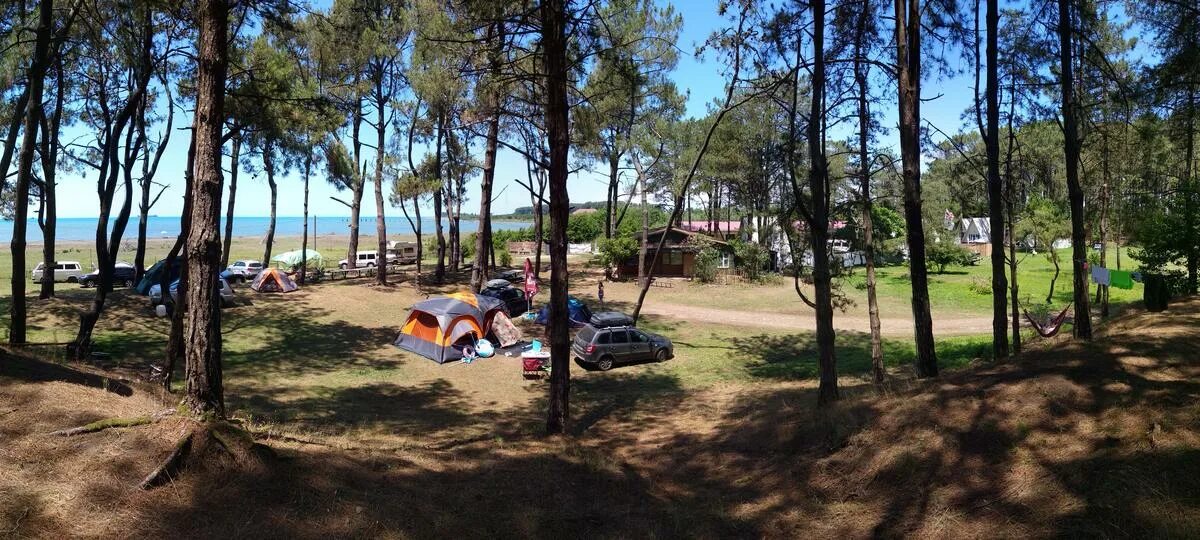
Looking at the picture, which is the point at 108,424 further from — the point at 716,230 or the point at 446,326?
the point at 716,230

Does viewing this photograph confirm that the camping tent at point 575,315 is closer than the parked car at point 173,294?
No

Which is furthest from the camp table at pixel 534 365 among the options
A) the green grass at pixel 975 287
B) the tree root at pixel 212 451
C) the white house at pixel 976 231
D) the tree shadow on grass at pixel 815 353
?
the white house at pixel 976 231

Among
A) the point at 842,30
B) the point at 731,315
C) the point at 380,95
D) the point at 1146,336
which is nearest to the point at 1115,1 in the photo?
the point at 842,30

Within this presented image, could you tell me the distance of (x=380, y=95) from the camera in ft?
100

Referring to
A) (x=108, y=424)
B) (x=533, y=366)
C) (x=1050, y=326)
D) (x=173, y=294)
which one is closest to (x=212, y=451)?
(x=108, y=424)

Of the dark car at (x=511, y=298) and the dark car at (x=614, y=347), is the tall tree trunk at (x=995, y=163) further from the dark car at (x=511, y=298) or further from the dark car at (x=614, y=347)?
the dark car at (x=511, y=298)

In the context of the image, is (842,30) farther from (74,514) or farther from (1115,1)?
(74,514)

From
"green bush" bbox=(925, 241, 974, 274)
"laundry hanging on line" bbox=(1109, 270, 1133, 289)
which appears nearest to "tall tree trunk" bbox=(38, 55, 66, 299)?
"laundry hanging on line" bbox=(1109, 270, 1133, 289)

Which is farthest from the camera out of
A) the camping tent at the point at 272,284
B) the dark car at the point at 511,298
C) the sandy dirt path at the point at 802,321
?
the camping tent at the point at 272,284

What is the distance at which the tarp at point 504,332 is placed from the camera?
19.8m

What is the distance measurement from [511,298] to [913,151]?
18.5m

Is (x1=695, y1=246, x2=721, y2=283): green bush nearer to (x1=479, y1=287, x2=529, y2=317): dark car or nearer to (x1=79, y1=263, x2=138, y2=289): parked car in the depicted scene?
(x1=479, y1=287, x2=529, y2=317): dark car

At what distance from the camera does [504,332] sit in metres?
19.9

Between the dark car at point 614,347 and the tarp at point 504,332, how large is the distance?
2207mm
